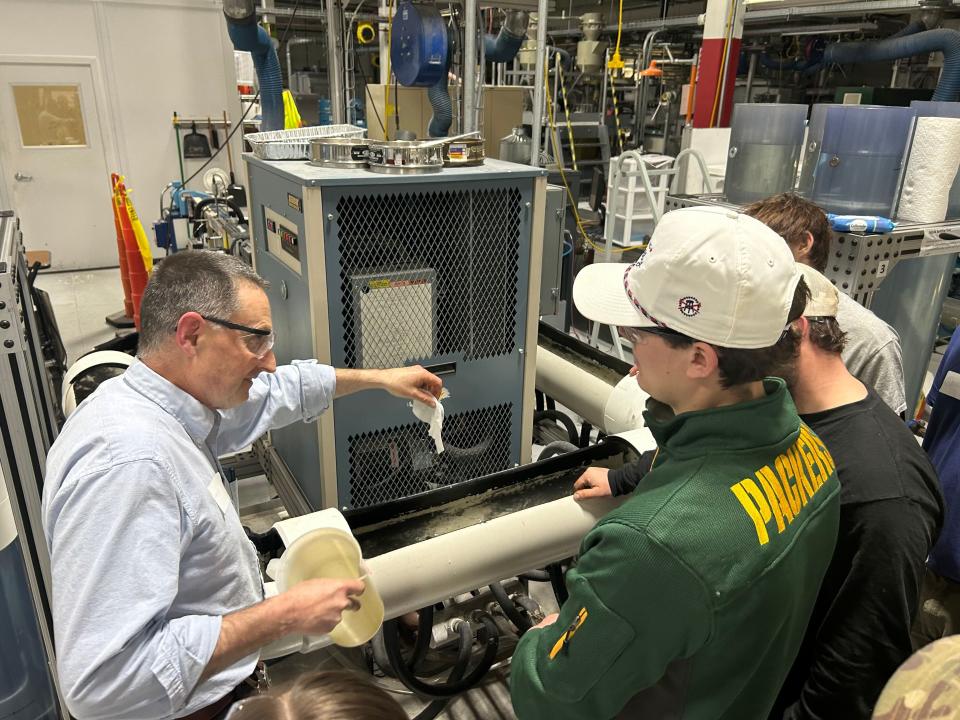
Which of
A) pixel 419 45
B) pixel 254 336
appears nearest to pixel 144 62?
pixel 419 45

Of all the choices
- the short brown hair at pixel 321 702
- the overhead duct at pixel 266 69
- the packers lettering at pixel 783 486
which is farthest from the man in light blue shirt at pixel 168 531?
the overhead duct at pixel 266 69

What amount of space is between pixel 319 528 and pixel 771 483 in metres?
0.71

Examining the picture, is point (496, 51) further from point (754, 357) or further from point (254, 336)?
point (754, 357)

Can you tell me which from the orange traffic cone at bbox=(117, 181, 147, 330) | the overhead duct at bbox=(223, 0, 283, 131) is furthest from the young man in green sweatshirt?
the orange traffic cone at bbox=(117, 181, 147, 330)

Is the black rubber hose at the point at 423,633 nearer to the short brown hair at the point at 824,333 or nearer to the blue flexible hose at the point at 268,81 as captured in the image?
the short brown hair at the point at 824,333

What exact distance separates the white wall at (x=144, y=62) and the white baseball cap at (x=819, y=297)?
672 centimetres

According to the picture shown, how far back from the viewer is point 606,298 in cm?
99

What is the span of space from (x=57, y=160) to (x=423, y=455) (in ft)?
20.5

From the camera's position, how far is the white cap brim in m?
0.90

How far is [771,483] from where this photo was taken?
2.72ft

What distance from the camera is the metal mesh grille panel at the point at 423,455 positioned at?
1663 mm

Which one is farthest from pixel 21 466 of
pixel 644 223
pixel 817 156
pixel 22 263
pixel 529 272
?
pixel 644 223

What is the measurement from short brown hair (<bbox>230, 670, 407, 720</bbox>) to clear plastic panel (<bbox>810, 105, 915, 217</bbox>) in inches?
87.0

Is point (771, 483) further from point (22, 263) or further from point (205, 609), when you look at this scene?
point (22, 263)
